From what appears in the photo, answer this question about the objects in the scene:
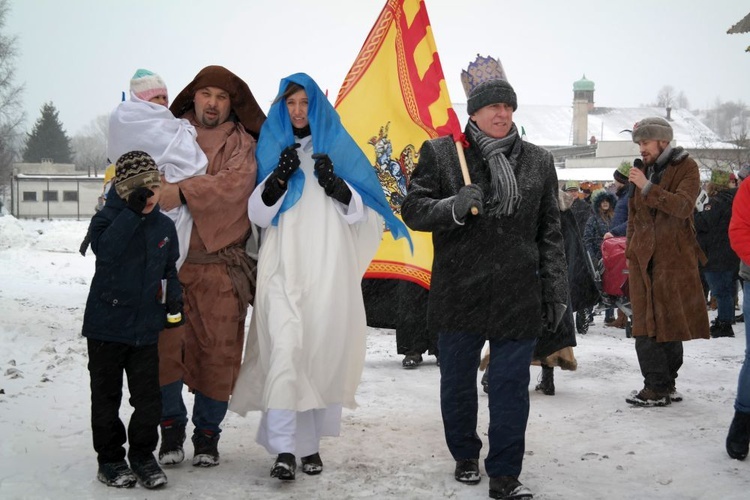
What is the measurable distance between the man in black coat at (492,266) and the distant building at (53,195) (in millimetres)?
60056

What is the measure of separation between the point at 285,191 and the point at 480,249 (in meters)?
1.12

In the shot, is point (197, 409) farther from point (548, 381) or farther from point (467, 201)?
point (548, 381)

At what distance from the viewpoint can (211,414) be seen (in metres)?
4.52

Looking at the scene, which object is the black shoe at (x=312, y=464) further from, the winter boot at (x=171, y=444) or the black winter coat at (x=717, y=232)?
the black winter coat at (x=717, y=232)

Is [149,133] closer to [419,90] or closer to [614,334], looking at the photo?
[419,90]

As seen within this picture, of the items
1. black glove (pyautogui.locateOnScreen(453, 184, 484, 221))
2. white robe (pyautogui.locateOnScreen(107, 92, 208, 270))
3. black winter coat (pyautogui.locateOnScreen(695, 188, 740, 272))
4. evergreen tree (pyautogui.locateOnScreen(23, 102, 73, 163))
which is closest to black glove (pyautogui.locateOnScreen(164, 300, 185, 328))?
white robe (pyautogui.locateOnScreen(107, 92, 208, 270))

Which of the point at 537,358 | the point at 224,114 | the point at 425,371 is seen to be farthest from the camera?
the point at 425,371

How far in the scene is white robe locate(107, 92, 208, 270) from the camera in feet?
14.9

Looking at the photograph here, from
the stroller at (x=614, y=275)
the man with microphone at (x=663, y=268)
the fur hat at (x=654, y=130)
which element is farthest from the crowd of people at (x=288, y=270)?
the stroller at (x=614, y=275)

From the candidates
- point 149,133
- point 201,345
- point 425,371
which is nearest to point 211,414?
point 201,345

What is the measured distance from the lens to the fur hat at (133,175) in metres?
4.00

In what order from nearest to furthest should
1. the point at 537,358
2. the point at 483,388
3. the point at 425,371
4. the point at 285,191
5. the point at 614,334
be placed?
1. the point at 285,191
2. the point at 537,358
3. the point at 483,388
4. the point at 425,371
5. the point at 614,334

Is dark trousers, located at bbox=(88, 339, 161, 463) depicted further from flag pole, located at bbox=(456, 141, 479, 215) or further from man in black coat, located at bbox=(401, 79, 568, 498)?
flag pole, located at bbox=(456, 141, 479, 215)

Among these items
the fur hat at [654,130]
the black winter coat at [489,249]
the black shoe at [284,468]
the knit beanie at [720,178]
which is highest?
the fur hat at [654,130]
